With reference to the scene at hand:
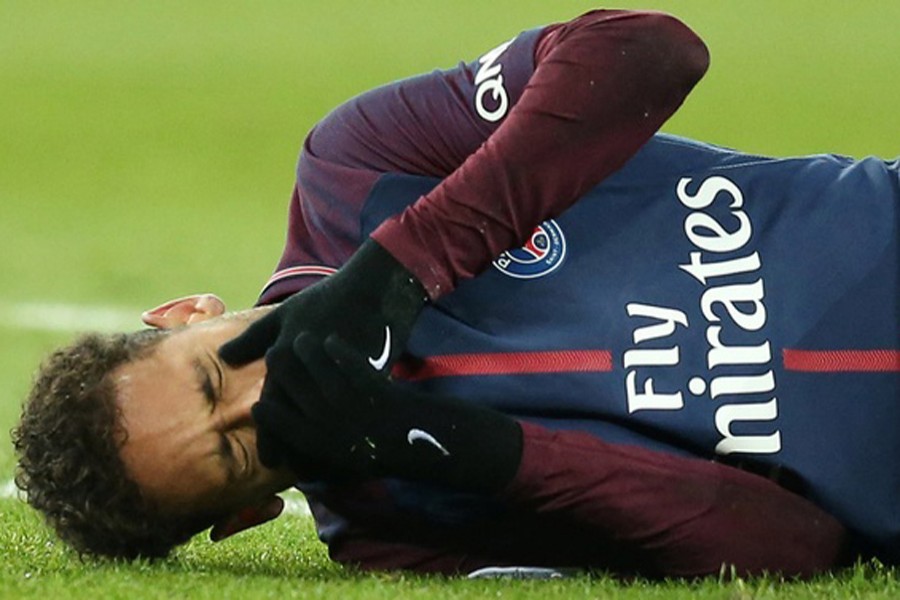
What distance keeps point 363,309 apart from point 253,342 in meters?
0.17

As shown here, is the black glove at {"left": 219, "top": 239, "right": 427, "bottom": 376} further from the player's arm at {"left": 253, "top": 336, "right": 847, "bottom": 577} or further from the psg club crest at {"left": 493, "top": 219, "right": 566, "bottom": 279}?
the psg club crest at {"left": 493, "top": 219, "right": 566, "bottom": 279}

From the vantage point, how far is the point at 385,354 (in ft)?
7.71

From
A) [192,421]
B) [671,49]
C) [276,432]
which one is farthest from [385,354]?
[671,49]

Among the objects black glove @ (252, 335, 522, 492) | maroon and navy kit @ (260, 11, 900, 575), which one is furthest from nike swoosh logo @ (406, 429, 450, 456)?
maroon and navy kit @ (260, 11, 900, 575)

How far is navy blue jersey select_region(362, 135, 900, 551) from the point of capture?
98.3 inches

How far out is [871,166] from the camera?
108 inches

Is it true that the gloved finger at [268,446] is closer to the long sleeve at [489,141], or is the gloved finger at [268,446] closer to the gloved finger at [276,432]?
the gloved finger at [276,432]

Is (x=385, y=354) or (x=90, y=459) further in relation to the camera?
(x=90, y=459)

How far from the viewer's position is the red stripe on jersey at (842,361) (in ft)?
8.29

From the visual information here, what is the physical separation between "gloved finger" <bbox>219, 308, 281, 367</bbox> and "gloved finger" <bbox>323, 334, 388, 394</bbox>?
0.13 metres

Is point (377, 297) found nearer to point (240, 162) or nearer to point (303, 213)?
point (303, 213)

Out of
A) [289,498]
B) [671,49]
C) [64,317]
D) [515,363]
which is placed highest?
[671,49]

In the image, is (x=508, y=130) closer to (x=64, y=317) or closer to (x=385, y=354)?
(x=385, y=354)

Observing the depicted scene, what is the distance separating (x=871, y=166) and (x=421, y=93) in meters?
0.65
